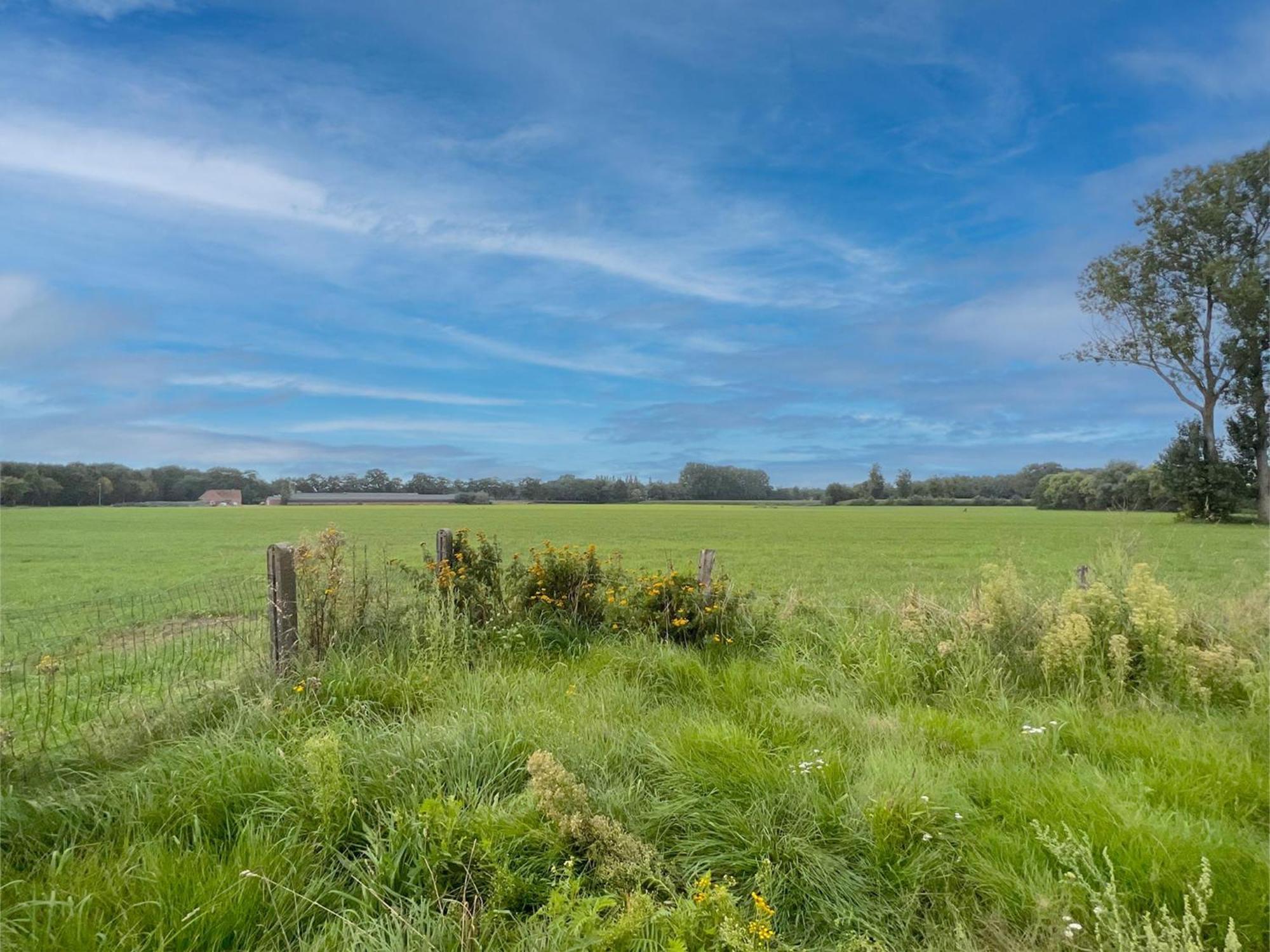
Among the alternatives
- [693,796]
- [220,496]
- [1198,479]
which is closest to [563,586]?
[693,796]

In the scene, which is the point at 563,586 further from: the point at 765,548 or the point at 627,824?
the point at 765,548

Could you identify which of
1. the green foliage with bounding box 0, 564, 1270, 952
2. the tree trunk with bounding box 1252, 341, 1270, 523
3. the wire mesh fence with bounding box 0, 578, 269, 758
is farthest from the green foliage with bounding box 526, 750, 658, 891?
the tree trunk with bounding box 1252, 341, 1270, 523

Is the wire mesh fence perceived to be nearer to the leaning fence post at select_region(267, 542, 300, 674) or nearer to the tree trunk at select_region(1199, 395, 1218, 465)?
the leaning fence post at select_region(267, 542, 300, 674)

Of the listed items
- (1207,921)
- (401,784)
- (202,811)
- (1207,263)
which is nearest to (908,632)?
(1207,921)

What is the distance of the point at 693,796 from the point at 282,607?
3582 millimetres

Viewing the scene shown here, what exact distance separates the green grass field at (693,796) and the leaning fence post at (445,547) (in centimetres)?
60

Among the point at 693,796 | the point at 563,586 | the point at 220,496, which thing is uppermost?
the point at 220,496

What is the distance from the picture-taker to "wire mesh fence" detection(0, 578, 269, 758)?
4.05 meters

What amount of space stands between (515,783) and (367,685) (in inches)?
74.3

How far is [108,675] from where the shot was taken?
671cm

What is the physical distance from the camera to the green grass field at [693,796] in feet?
8.37

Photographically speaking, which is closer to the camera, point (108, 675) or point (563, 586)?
point (108, 675)

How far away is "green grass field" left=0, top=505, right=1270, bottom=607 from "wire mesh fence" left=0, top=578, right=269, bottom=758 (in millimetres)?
1455

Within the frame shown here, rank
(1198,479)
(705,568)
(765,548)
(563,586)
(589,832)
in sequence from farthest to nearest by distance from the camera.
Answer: (1198,479) < (765,548) < (563,586) < (705,568) < (589,832)
